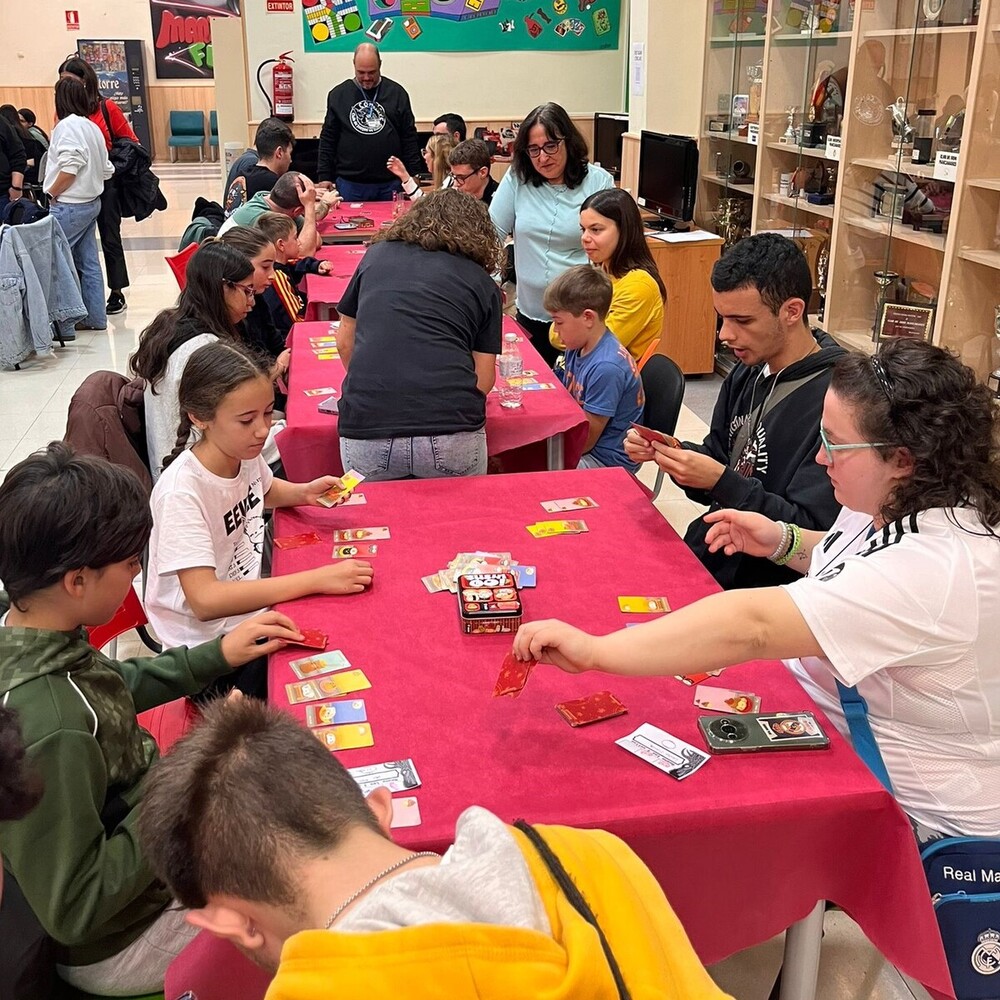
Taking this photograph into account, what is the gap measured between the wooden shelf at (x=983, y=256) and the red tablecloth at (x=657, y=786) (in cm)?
278

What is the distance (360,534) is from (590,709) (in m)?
0.92

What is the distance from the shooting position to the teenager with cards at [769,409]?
100 inches

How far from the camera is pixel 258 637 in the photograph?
212 cm

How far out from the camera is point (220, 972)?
61.4 inches

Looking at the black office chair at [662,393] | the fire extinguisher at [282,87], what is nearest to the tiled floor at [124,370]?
the black office chair at [662,393]

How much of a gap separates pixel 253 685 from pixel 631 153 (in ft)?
19.5

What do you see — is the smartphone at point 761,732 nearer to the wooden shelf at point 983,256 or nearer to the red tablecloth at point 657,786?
the red tablecloth at point 657,786

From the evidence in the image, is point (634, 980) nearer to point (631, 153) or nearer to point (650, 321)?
point (650, 321)

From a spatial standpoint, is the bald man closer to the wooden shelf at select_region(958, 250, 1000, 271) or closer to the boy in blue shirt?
the boy in blue shirt

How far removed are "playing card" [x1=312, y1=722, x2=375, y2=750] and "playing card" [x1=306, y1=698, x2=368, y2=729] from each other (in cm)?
1

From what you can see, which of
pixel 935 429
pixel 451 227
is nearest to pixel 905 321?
pixel 451 227

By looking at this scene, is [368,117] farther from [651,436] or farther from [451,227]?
[651,436]

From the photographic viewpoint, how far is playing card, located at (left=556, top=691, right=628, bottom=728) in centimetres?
187

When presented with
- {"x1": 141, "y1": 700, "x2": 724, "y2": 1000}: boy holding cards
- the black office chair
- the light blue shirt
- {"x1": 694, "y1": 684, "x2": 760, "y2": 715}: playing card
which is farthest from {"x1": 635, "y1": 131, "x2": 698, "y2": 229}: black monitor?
{"x1": 141, "y1": 700, "x2": 724, "y2": 1000}: boy holding cards
